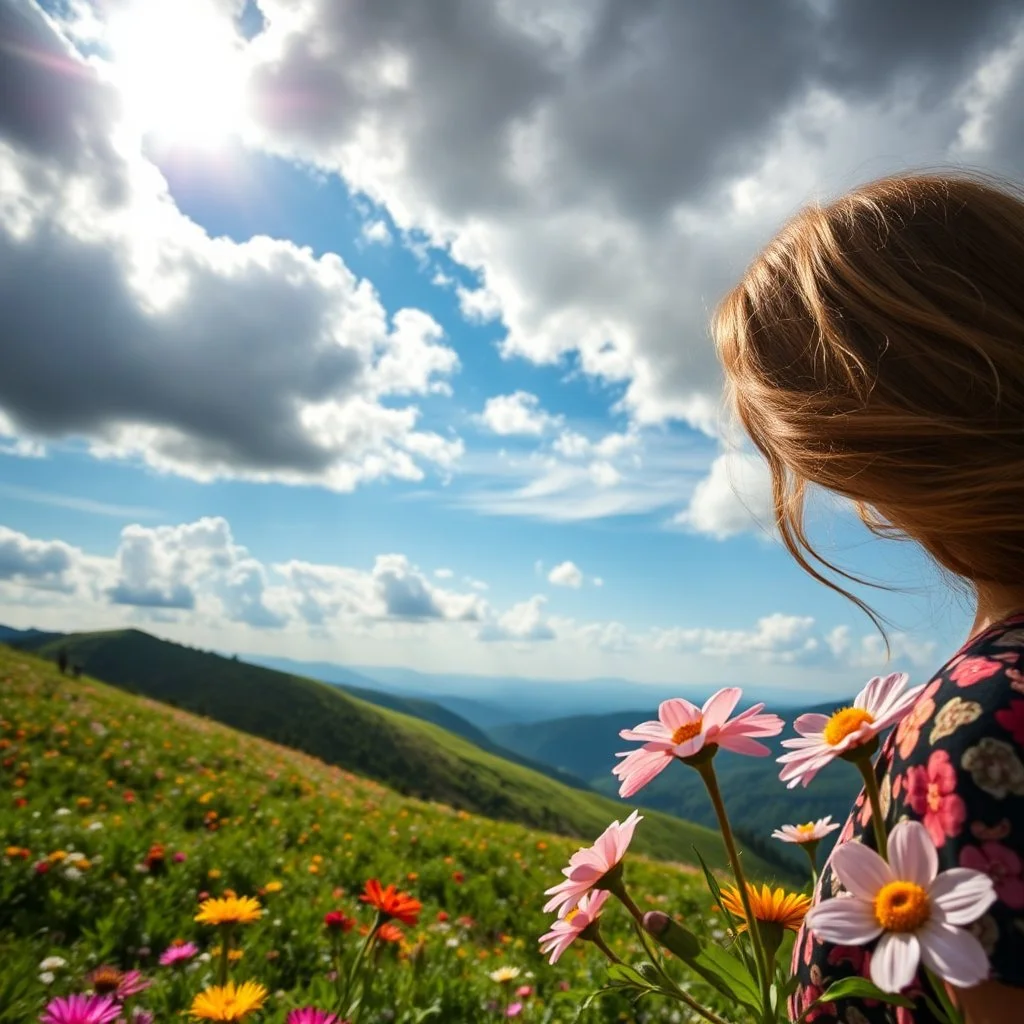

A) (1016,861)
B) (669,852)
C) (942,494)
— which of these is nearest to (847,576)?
(942,494)

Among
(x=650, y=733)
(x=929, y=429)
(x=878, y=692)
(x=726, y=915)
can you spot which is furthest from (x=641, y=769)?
(x=929, y=429)

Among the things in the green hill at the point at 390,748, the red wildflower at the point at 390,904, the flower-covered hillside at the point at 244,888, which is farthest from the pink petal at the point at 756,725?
the green hill at the point at 390,748

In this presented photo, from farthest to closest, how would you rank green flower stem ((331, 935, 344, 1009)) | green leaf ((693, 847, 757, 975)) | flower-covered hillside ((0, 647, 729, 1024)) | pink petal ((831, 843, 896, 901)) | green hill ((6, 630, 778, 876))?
green hill ((6, 630, 778, 876)) → flower-covered hillside ((0, 647, 729, 1024)) → green flower stem ((331, 935, 344, 1009)) → green leaf ((693, 847, 757, 975)) → pink petal ((831, 843, 896, 901))

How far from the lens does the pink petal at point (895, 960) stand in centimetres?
73

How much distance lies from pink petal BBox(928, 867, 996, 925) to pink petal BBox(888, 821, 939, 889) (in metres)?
0.01

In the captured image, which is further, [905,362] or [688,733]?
[905,362]

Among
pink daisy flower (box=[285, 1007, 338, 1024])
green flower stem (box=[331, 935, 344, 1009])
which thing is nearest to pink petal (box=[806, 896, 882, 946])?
pink daisy flower (box=[285, 1007, 338, 1024])

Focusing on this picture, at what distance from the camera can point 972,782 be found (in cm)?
104

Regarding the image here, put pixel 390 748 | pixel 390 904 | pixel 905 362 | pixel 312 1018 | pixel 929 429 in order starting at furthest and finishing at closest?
1. pixel 390 748
2. pixel 390 904
3. pixel 312 1018
4. pixel 905 362
5. pixel 929 429

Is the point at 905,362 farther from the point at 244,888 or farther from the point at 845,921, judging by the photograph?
the point at 244,888

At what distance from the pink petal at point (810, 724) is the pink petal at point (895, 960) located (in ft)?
1.13

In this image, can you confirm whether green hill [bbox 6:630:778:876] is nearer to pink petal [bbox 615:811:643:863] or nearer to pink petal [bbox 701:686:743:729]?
pink petal [bbox 615:811:643:863]

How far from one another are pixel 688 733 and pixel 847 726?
22cm

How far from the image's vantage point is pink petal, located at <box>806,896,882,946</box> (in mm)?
780
